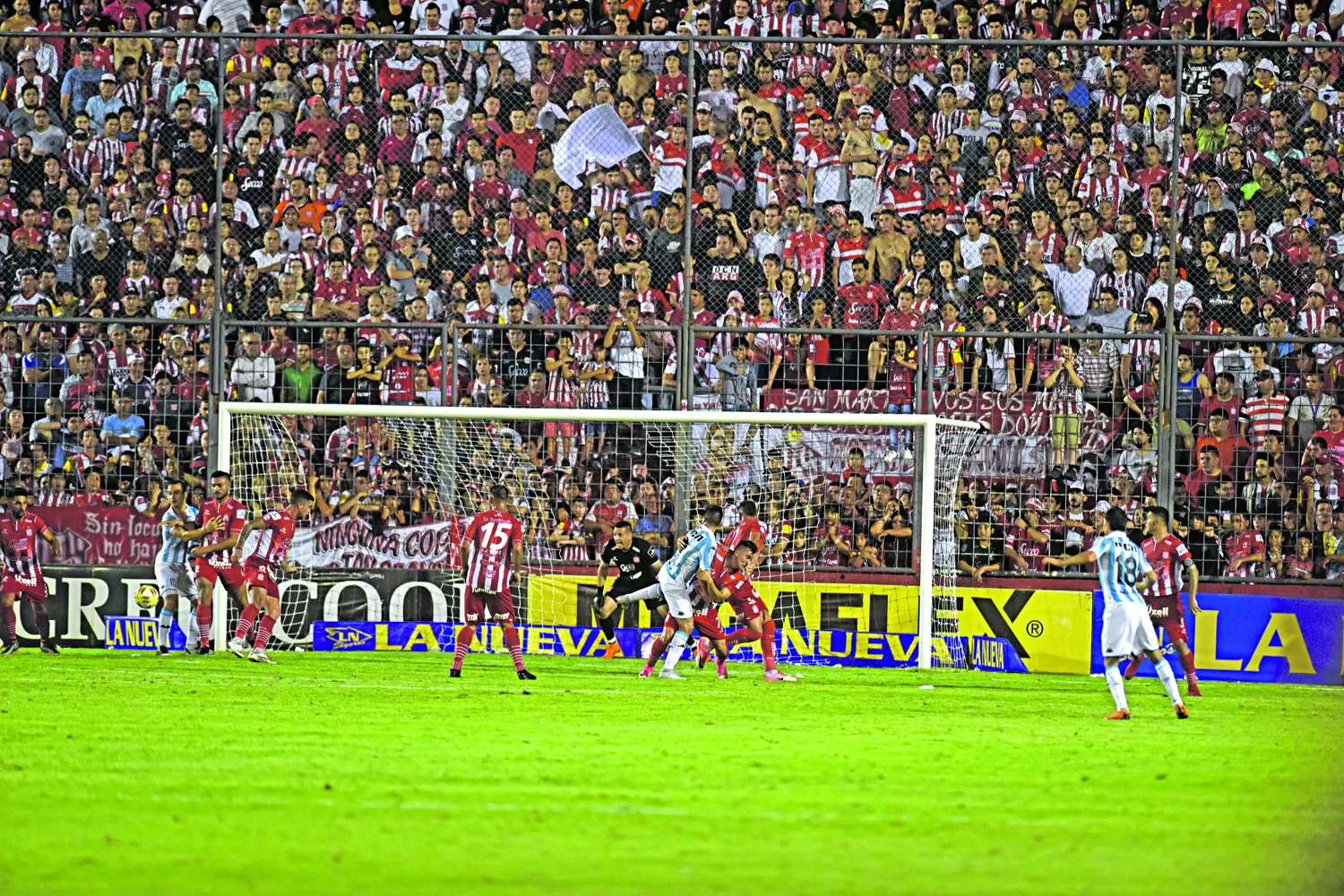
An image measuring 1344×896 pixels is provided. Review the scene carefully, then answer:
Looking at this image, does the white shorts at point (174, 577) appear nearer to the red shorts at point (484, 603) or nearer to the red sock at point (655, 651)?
the red shorts at point (484, 603)

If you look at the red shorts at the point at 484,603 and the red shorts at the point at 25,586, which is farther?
the red shorts at the point at 25,586

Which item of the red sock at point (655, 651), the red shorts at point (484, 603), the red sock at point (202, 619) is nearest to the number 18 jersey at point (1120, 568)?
the red sock at point (655, 651)

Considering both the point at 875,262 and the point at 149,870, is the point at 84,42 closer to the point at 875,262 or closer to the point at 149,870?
the point at 875,262

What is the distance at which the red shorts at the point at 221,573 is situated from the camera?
62.2 ft

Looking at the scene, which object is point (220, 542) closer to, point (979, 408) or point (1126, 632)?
point (979, 408)

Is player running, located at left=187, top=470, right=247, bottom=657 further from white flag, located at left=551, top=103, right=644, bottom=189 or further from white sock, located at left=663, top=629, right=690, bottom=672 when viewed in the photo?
white flag, located at left=551, top=103, right=644, bottom=189

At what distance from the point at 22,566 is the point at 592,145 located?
8233mm

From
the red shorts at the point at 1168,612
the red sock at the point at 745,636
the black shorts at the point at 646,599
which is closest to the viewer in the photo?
the red shorts at the point at 1168,612

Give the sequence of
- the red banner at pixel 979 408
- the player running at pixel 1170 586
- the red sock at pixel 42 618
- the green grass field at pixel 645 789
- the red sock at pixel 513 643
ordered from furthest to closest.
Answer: the red sock at pixel 42 618 < the red banner at pixel 979 408 < the red sock at pixel 513 643 < the player running at pixel 1170 586 < the green grass field at pixel 645 789

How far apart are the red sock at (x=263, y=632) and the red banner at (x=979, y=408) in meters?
5.78

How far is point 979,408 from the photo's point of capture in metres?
18.7

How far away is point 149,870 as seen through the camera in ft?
23.4

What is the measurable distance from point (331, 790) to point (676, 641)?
8.06m

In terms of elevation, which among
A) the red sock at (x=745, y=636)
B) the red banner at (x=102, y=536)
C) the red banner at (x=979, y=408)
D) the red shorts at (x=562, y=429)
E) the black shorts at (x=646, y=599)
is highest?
the red banner at (x=979, y=408)
